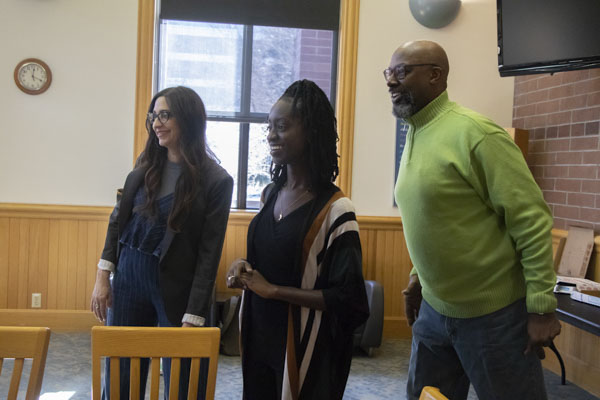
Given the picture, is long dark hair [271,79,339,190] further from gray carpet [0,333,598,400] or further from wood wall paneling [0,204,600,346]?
wood wall paneling [0,204,600,346]

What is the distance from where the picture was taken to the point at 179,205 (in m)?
1.85

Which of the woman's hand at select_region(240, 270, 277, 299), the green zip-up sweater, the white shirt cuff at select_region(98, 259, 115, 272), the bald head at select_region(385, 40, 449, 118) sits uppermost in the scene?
the bald head at select_region(385, 40, 449, 118)

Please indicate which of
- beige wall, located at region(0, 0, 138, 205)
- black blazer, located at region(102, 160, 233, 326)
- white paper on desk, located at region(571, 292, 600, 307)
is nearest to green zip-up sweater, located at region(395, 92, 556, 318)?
black blazer, located at region(102, 160, 233, 326)

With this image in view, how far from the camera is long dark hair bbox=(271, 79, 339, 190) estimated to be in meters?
1.53

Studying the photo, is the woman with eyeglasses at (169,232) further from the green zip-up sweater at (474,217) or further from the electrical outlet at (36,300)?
the electrical outlet at (36,300)

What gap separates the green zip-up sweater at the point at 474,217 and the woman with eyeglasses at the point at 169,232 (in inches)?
25.9

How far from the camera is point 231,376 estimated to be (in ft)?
11.1

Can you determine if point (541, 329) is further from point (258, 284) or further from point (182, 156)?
point (182, 156)

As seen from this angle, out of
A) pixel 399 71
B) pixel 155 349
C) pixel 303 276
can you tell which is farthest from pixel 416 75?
pixel 155 349

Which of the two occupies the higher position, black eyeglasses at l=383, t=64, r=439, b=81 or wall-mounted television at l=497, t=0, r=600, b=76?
wall-mounted television at l=497, t=0, r=600, b=76

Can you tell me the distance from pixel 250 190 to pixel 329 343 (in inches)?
A: 117

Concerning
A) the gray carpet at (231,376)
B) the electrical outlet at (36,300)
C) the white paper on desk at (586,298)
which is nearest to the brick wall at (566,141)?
the white paper on desk at (586,298)

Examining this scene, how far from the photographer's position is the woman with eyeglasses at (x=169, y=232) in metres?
1.85

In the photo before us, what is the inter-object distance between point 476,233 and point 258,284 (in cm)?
59
